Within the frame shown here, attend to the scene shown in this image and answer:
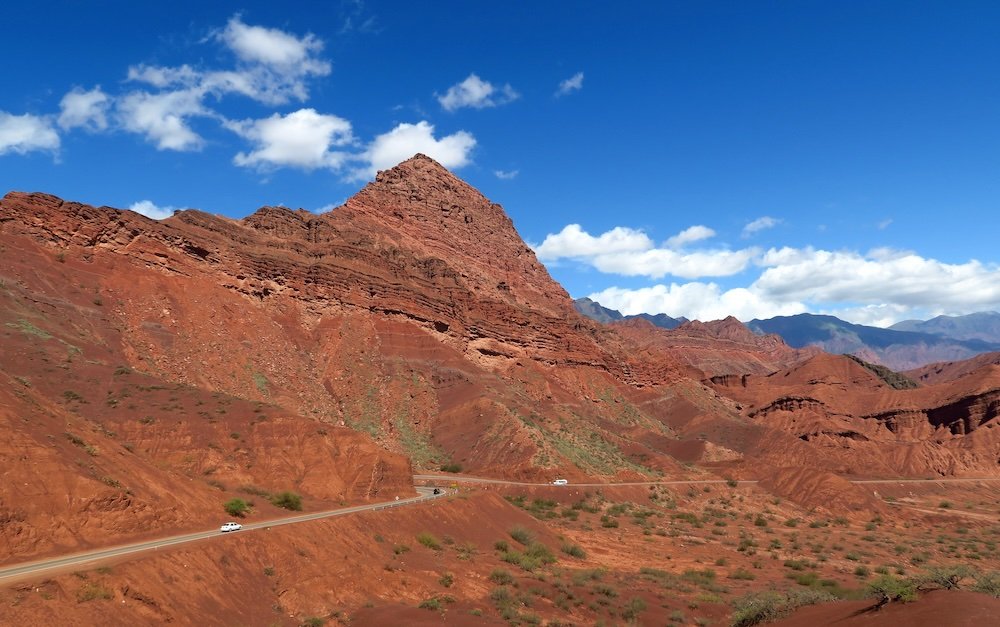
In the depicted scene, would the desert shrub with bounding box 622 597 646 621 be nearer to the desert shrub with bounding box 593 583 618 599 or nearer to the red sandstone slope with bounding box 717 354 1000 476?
the desert shrub with bounding box 593 583 618 599

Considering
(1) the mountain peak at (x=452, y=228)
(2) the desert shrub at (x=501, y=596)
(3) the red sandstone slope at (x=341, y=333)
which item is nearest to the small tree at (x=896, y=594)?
(2) the desert shrub at (x=501, y=596)

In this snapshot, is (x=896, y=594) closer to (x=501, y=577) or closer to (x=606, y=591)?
(x=606, y=591)

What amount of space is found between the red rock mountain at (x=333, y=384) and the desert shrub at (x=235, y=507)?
0.85 metres

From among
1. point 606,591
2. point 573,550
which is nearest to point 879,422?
point 573,550

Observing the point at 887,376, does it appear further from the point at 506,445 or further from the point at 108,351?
the point at 108,351

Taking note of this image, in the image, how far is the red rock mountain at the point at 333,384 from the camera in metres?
27.2

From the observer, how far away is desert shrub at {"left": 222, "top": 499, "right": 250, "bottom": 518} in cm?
2758

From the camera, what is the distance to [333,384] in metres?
→ 67.5

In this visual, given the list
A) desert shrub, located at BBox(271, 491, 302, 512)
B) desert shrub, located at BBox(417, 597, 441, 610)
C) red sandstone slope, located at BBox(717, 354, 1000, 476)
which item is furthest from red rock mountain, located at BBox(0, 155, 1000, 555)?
desert shrub, located at BBox(417, 597, 441, 610)

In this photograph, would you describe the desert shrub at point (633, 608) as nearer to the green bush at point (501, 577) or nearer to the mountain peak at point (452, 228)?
the green bush at point (501, 577)

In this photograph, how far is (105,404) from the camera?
121 ft

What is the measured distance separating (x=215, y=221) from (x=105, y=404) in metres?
38.5

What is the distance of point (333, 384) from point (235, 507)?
40.3 meters

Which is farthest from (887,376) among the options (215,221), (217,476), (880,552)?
(217,476)
